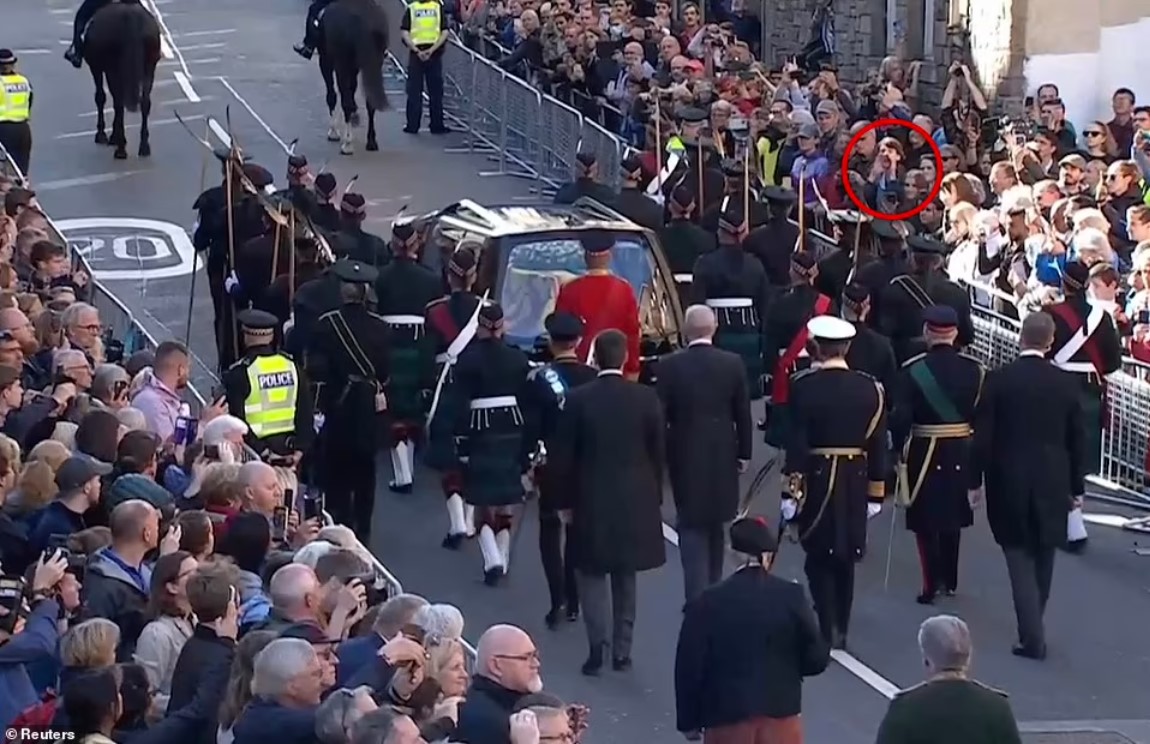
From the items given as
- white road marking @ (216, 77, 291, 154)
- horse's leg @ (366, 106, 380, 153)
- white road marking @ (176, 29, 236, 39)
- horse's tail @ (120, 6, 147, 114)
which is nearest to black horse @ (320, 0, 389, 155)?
horse's leg @ (366, 106, 380, 153)

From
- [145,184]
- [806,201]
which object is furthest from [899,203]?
[145,184]

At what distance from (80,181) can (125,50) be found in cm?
140

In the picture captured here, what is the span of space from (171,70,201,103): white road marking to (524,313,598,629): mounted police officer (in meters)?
18.3

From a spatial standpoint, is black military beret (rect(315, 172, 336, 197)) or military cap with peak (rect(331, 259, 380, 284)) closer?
military cap with peak (rect(331, 259, 380, 284))

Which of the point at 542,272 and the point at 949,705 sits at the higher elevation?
the point at 542,272

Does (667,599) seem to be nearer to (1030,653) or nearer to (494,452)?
(494,452)

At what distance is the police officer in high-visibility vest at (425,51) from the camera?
27547 millimetres

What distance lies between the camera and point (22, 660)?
9.16 m

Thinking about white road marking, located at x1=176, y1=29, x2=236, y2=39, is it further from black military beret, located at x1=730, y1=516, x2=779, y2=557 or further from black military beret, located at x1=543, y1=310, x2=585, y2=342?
black military beret, located at x1=730, y1=516, x2=779, y2=557

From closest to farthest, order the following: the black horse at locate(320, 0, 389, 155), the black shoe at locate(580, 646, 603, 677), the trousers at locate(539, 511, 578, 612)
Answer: the black shoe at locate(580, 646, 603, 677), the trousers at locate(539, 511, 578, 612), the black horse at locate(320, 0, 389, 155)

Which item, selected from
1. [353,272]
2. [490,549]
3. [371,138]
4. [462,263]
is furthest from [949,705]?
[371,138]

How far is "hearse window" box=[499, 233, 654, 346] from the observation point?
52.9 feet

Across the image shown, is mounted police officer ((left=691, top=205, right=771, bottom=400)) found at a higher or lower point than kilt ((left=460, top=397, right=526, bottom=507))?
higher

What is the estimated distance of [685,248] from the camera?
17.7m
